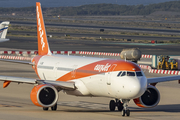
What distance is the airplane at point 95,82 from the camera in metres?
26.6

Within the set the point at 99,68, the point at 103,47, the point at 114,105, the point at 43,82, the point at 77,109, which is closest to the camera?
the point at 99,68

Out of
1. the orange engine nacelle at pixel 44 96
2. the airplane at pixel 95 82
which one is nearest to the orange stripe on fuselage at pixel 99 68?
the airplane at pixel 95 82

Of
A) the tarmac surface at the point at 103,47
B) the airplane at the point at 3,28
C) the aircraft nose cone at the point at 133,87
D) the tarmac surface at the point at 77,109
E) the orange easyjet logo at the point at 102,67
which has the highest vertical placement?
the airplane at the point at 3,28

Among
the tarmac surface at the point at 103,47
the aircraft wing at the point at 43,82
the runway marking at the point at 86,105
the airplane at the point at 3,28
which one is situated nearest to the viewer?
the aircraft wing at the point at 43,82

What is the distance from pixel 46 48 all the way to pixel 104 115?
12991 millimetres

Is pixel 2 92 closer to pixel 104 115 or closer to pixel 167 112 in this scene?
pixel 104 115

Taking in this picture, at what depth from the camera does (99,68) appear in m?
29.0

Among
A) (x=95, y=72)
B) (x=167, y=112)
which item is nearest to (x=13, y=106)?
(x=95, y=72)

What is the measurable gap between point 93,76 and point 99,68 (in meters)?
0.76

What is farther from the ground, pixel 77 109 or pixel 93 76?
pixel 93 76

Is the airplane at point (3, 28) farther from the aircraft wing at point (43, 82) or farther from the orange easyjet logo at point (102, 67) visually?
the orange easyjet logo at point (102, 67)

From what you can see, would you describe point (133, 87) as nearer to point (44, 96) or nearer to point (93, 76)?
point (93, 76)

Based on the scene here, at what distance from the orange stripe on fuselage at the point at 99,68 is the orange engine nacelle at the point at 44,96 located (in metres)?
3.02

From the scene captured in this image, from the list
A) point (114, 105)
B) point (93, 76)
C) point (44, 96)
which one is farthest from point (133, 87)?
point (44, 96)
